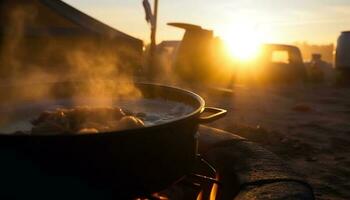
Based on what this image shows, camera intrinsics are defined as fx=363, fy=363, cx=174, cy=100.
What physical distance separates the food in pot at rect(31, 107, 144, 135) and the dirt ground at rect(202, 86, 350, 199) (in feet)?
8.35

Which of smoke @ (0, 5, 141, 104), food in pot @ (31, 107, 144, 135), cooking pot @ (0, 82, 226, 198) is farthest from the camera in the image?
smoke @ (0, 5, 141, 104)

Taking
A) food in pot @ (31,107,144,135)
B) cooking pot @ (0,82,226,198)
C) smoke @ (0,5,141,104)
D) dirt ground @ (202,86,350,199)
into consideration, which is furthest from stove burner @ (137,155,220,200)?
smoke @ (0,5,141,104)

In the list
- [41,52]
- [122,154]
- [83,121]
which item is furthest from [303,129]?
[122,154]

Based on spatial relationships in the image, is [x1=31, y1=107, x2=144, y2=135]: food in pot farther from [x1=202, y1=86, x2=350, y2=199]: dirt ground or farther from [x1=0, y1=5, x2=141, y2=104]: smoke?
[x1=0, y1=5, x2=141, y2=104]: smoke

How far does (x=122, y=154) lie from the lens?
4.63 ft

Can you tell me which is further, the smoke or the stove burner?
the smoke

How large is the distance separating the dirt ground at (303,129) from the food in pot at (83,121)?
254 centimetres

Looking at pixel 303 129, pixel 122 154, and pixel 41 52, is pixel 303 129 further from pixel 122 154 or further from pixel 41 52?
pixel 122 154

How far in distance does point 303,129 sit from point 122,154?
604cm

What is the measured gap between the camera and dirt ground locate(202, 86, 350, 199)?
4.24m

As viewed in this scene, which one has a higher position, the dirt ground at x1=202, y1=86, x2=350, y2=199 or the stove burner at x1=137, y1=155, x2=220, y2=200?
the stove burner at x1=137, y1=155, x2=220, y2=200

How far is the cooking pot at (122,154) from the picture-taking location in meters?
1.28

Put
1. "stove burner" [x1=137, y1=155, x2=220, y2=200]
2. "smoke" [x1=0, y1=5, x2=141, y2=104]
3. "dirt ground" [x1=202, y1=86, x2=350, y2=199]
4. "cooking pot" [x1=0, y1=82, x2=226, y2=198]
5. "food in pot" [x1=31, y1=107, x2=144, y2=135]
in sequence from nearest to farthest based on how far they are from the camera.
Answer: "cooking pot" [x1=0, y1=82, x2=226, y2=198] < "food in pot" [x1=31, y1=107, x2=144, y2=135] < "stove burner" [x1=137, y1=155, x2=220, y2=200] < "dirt ground" [x1=202, y1=86, x2=350, y2=199] < "smoke" [x1=0, y1=5, x2=141, y2=104]

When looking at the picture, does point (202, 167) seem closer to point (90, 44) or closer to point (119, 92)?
point (119, 92)
